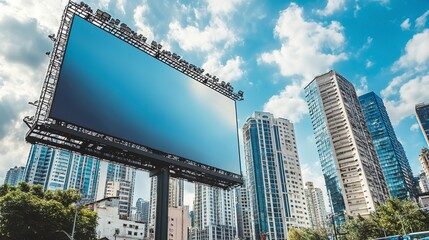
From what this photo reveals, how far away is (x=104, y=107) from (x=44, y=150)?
438 feet

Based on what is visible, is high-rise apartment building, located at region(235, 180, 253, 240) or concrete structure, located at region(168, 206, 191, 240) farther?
high-rise apartment building, located at region(235, 180, 253, 240)

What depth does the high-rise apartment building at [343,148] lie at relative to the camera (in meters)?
79.2

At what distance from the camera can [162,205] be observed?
21359 millimetres

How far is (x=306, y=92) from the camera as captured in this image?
105438mm

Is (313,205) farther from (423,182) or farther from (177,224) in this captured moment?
(177,224)

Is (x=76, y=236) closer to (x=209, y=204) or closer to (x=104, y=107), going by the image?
(x=104, y=107)

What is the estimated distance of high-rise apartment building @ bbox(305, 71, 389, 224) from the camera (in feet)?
260

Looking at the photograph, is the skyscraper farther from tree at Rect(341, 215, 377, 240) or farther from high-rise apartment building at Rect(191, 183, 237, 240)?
tree at Rect(341, 215, 377, 240)

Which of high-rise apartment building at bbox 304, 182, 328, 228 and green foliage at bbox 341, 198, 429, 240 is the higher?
high-rise apartment building at bbox 304, 182, 328, 228

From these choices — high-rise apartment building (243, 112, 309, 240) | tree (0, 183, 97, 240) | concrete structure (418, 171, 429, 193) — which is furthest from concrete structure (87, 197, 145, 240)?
concrete structure (418, 171, 429, 193)

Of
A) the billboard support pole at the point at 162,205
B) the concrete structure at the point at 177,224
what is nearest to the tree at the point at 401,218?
the billboard support pole at the point at 162,205

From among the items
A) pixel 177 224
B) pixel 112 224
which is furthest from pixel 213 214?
pixel 112 224

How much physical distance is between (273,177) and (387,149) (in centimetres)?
6381

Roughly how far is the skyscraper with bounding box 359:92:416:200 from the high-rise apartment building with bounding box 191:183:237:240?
70.6 meters
